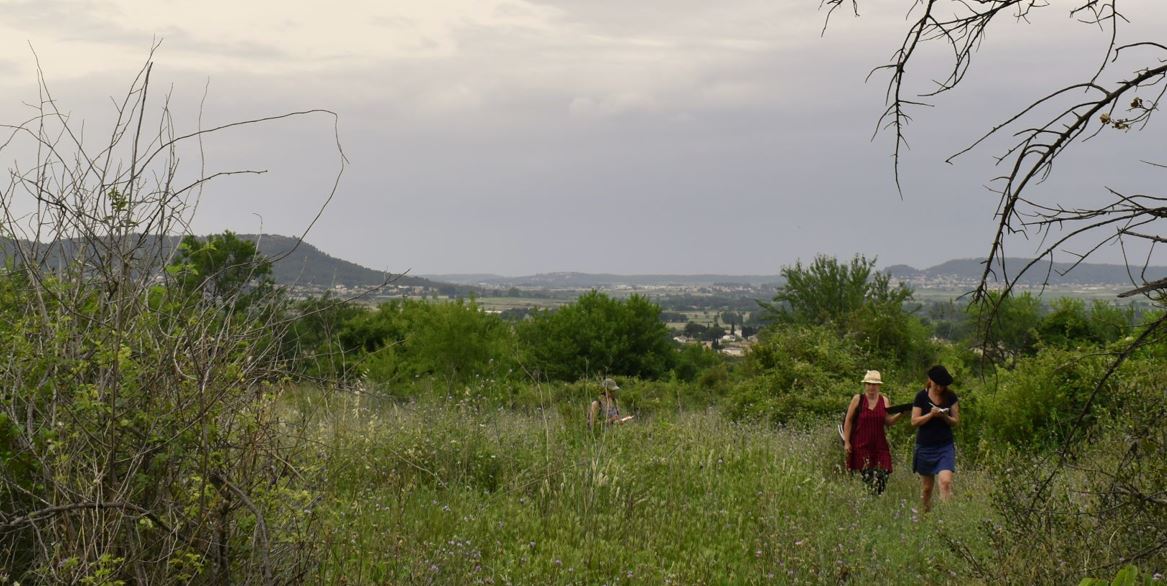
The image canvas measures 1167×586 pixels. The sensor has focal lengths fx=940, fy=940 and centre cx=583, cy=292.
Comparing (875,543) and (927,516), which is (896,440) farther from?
(875,543)

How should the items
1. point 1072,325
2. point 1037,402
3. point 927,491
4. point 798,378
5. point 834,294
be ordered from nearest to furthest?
point 927,491 → point 1037,402 → point 798,378 → point 1072,325 → point 834,294

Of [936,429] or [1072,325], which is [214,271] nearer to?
Answer: [936,429]

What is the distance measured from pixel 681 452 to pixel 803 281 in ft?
76.9

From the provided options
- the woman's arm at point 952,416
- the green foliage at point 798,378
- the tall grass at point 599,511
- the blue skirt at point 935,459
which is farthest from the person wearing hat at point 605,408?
the green foliage at point 798,378

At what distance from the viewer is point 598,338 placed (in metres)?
38.8

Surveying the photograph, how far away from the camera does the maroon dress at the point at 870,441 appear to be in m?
9.38

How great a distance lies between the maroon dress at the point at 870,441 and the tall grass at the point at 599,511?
0.31 metres

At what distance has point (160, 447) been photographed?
12.4 ft

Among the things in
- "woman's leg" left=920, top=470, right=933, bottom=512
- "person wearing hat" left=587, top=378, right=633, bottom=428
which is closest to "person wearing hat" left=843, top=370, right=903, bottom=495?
"woman's leg" left=920, top=470, right=933, bottom=512

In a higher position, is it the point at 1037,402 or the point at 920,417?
the point at 920,417

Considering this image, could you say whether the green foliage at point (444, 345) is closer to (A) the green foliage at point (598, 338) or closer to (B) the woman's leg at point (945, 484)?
(A) the green foliage at point (598, 338)

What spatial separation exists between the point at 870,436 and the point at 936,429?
66cm

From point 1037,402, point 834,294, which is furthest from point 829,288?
point 1037,402

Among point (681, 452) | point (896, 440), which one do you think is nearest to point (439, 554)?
point (681, 452)
